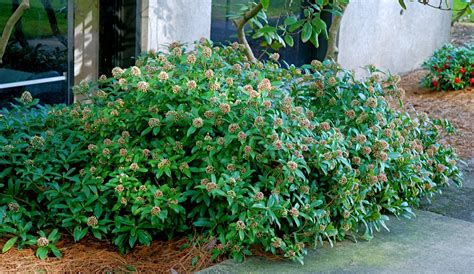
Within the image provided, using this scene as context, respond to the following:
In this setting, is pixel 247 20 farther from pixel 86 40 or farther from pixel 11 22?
pixel 11 22

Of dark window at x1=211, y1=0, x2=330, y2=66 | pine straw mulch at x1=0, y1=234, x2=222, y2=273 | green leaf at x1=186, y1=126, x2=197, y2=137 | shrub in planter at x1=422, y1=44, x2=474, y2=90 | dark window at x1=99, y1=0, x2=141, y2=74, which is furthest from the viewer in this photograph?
shrub in planter at x1=422, y1=44, x2=474, y2=90

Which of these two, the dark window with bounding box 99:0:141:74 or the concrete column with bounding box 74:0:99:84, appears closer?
the concrete column with bounding box 74:0:99:84

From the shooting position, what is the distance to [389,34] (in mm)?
11805

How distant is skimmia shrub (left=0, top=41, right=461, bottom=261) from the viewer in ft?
13.8

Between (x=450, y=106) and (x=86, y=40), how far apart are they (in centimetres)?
544

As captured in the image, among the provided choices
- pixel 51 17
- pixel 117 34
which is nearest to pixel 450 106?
pixel 117 34

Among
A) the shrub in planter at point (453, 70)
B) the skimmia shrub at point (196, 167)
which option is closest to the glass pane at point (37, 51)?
the skimmia shrub at point (196, 167)

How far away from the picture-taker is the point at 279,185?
4273 millimetres

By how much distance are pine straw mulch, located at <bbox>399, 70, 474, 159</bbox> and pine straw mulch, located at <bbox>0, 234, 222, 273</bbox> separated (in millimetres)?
4334

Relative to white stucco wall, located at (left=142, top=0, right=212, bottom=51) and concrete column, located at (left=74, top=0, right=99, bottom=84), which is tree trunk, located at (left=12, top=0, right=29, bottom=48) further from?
white stucco wall, located at (left=142, top=0, right=212, bottom=51)

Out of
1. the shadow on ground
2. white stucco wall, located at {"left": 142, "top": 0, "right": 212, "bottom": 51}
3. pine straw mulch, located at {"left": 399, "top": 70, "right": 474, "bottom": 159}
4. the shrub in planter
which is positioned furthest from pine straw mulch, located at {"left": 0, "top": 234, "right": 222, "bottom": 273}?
the shrub in planter

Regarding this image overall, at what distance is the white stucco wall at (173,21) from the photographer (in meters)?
6.75

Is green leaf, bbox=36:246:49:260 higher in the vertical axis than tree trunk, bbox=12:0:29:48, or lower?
lower

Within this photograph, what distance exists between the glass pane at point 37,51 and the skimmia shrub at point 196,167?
1319 millimetres
